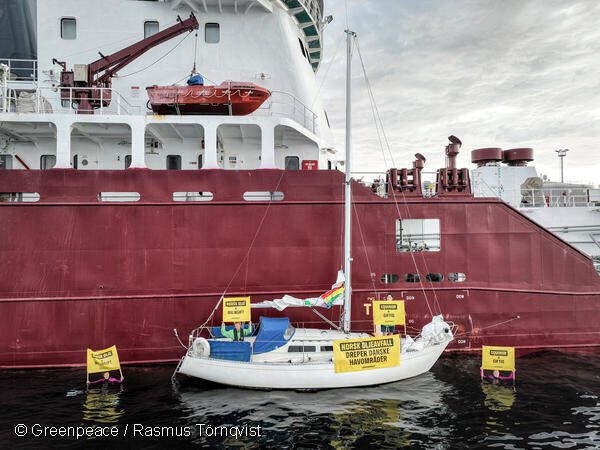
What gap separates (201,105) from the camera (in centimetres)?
1075

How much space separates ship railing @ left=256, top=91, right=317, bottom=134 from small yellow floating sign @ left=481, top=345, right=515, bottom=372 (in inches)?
304

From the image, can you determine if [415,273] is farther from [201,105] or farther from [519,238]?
[201,105]

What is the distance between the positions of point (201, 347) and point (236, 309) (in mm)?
1121

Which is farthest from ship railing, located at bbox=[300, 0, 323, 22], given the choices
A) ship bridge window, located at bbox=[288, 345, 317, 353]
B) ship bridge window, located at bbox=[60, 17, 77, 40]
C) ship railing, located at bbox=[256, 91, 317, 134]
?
ship bridge window, located at bbox=[288, 345, 317, 353]

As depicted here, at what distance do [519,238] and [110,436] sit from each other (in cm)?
1049

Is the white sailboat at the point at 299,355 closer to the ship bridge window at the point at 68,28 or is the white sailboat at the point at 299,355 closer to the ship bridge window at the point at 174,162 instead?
the ship bridge window at the point at 174,162

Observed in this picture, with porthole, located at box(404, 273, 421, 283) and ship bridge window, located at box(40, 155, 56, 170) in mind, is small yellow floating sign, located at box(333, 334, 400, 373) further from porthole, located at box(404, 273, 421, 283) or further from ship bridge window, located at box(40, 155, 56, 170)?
ship bridge window, located at box(40, 155, 56, 170)

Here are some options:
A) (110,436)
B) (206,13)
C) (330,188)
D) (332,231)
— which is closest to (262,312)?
(332,231)

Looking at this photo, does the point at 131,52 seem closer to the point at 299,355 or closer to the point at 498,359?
the point at 299,355

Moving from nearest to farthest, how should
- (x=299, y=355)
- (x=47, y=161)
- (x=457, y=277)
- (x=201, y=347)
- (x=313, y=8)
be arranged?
1. (x=299, y=355)
2. (x=201, y=347)
3. (x=457, y=277)
4. (x=47, y=161)
5. (x=313, y=8)

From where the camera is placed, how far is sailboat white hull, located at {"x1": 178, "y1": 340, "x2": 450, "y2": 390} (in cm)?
866

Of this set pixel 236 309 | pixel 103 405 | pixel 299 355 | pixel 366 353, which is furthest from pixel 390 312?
pixel 103 405

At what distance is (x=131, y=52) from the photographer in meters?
11.8

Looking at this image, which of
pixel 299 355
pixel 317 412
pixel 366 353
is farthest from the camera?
pixel 299 355
